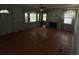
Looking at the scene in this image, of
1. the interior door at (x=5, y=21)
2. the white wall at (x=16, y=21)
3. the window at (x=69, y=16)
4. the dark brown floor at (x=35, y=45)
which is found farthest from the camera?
the white wall at (x=16, y=21)

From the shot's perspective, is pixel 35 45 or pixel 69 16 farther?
pixel 69 16

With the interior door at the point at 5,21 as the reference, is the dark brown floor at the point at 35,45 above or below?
below

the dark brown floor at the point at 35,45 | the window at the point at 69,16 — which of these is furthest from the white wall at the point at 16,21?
the window at the point at 69,16

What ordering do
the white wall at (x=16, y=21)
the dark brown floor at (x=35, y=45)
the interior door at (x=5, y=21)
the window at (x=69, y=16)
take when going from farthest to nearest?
the white wall at (x=16, y=21)
the interior door at (x=5, y=21)
the window at (x=69, y=16)
the dark brown floor at (x=35, y=45)

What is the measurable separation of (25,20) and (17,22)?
579 millimetres

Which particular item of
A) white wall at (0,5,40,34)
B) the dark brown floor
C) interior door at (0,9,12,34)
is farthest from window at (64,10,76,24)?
interior door at (0,9,12,34)

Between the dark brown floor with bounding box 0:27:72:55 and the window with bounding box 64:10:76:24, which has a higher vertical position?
the window with bounding box 64:10:76:24

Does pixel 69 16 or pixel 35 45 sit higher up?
pixel 69 16

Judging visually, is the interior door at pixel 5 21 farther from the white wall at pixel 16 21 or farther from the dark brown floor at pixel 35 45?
the dark brown floor at pixel 35 45

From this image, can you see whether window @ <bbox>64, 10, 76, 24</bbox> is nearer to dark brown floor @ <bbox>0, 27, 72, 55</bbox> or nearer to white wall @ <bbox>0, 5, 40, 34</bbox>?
dark brown floor @ <bbox>0, 27, 72, 55</bbox>

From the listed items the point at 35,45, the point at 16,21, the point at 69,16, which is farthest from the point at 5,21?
the point at 69,16

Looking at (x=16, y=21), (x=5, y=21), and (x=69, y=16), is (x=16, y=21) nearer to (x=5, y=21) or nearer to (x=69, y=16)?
(x=5, y=21)
